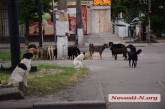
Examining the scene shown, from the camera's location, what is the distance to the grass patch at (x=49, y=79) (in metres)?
17.2

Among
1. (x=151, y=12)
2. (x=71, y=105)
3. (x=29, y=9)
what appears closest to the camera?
(x=71, y=105)

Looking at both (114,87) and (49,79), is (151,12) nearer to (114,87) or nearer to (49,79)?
(49,79)

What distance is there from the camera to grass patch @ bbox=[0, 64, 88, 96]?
17.2 meters

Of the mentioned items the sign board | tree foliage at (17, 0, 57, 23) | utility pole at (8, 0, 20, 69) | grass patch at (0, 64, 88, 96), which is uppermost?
the sign board

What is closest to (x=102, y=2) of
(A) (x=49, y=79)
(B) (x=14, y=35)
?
(B) (x=14, y=35)

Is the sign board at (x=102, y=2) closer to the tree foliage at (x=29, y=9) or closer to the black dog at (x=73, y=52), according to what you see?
the tree foliage at (x=29, y=9)

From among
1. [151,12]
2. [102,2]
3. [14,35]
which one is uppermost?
[102,2]

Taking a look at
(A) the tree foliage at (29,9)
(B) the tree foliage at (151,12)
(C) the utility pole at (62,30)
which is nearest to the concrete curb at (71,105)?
(C) the utility pole at (62,30)

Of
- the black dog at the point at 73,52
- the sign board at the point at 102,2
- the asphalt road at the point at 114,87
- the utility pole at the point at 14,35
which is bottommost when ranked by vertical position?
the asphalt road at the point at 114,87

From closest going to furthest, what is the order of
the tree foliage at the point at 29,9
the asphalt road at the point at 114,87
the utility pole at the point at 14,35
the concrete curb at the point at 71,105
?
1. the concrete curb at the point at 71,105
2. the asphalt road at the point at 114,87
3. the utility pole at the point at 14,35
4. the tree foliage at the point at 29,9

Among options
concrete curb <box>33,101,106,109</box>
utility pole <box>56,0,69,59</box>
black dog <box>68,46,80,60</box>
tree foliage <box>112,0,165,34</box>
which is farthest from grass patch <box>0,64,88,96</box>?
tree foliage <box>112,0,165,34</box>

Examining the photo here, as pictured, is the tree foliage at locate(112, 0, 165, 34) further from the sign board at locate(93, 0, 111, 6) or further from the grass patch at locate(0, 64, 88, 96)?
the grass patch at locate(0, 64, 88, 96)

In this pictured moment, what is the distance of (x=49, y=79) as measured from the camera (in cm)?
1978

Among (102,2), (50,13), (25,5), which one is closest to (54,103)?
(25,5)
